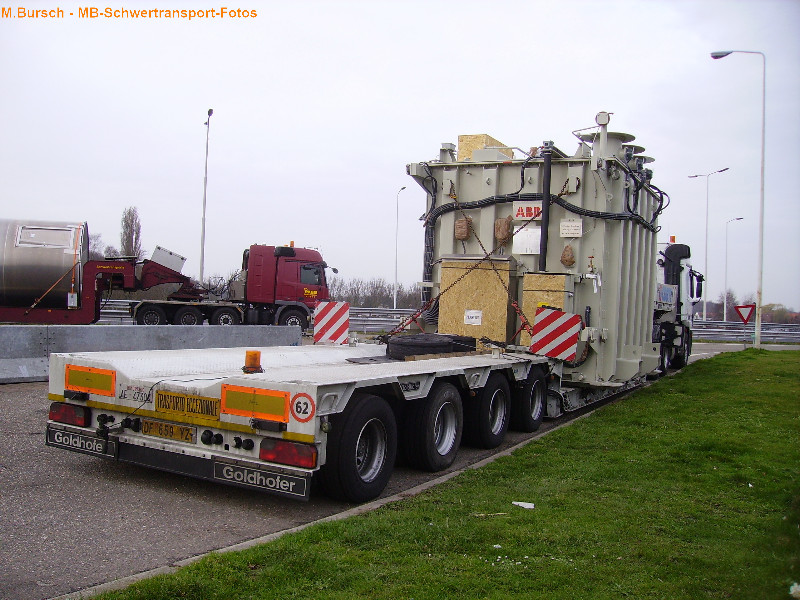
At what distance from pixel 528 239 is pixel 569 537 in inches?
254

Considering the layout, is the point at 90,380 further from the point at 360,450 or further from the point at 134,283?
the point at 134,283

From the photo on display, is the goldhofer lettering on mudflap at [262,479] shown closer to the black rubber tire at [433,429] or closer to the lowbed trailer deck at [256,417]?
the lowbed trailer deck at [256,417]

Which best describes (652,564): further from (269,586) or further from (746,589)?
(269,586)

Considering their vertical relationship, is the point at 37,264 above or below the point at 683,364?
above

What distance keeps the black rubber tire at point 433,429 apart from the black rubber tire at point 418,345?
133 cm

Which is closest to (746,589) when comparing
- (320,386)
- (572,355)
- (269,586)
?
(269,586)

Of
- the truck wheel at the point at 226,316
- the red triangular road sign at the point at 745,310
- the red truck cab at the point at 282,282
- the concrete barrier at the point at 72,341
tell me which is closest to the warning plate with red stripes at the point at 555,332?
the concrete barrier at the point at 72,341

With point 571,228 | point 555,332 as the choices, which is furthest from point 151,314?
point 555,332

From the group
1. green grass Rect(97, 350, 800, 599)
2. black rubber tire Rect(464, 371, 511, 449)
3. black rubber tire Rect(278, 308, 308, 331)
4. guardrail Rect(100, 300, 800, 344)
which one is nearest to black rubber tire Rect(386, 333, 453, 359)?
black rubber tire Rect(464, 371, 511, 449)

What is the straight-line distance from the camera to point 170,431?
5.52 metres

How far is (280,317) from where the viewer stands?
79.4 ft

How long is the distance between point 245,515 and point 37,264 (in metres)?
15.2

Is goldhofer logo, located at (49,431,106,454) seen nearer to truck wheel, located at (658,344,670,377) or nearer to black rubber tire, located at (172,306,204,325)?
truck wheel, located at (658,344,670,377)

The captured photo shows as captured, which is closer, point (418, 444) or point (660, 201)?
point (418, 444)
